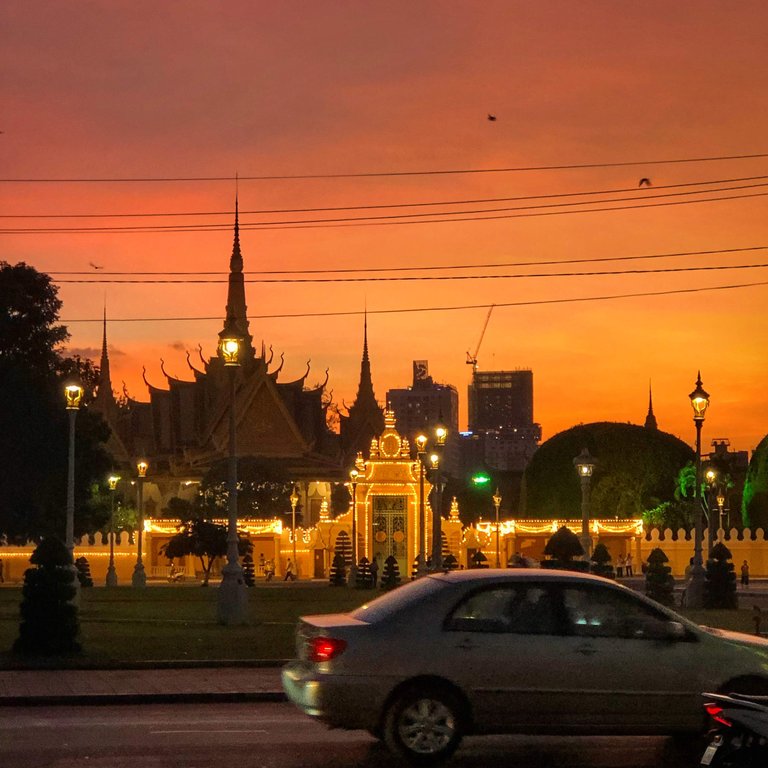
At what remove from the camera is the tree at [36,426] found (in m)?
57.0

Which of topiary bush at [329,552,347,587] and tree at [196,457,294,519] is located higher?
tree at [196,457,294,519]

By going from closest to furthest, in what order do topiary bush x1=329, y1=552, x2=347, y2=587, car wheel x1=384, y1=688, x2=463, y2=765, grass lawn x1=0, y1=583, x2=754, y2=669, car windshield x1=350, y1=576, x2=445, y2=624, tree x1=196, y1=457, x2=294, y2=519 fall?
car wheel x1=384, y1=688, x2=463, y2=765, car windshield x1=350, y1=576, x2=445, y2=624, grass lawn x1=0, y1=583, x2=754, y2=669, topiary bush x1=329, y1=552, x2=347, y2=587, tree x1=196, y1=457, x2=294, y2=519

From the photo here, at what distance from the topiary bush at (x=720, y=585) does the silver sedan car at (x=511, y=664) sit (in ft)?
79.8

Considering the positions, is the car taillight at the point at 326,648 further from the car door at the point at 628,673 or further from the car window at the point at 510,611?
the car door at the point at 628,673

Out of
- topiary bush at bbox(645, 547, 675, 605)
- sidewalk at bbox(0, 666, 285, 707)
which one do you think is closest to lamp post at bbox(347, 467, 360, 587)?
topiary bush at bbox(645, 547, 675, 605)

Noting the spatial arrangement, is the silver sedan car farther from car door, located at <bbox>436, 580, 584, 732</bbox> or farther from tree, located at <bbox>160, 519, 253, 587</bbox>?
tree, located at <bbox>160, 519, 253, 587</bbox>

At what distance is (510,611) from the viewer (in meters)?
13.0

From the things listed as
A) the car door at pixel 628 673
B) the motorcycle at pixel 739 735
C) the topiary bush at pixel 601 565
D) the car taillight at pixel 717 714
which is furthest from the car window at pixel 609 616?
the topiary bush at pixel 601 565

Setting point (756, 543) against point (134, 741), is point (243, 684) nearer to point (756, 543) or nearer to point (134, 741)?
point (134, 741)

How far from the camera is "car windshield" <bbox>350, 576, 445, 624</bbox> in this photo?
12977mm

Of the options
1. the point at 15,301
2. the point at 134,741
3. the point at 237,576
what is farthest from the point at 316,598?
the point at 134,741

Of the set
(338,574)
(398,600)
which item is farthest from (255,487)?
(398,600)

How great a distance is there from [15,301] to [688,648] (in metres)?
51.5

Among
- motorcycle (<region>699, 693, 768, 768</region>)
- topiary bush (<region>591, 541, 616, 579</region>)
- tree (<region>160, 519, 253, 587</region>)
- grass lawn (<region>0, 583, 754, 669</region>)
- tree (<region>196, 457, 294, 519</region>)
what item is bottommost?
grass lawn (<region>0, 583, 754, 669</region>)
